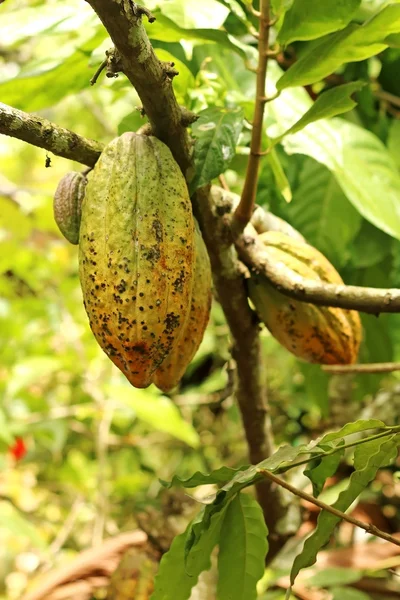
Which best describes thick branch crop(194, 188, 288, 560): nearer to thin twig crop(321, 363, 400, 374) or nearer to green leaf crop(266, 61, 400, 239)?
thin twig crop(321, 363, 400, 374)

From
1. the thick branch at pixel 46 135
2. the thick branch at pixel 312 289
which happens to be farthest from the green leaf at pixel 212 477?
the thick branch at pixel 46 135

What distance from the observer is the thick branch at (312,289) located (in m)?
0.69

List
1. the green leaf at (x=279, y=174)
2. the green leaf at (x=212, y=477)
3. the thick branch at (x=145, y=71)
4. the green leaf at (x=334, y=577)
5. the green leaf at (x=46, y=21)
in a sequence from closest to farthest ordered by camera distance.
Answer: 1. the thick branch at (x=145, y=71)
2. the green leaf at (x=212, y=477)
3. the green leaf at (x=279, y=174)
4. the green leaf at (x=46, y=21)
5. the green leaf at (x=334, y=577)

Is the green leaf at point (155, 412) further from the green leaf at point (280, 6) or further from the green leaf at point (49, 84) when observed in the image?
the green leaf at point (280, 6)

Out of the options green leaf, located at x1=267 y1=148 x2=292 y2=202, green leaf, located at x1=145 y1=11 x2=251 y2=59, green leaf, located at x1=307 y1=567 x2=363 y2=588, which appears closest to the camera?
green leaf, located at x1=145 y1=11 x2=251 y2=59

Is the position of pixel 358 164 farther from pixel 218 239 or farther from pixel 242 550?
pixel 242 550

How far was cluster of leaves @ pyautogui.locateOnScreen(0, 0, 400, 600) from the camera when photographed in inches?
26.0

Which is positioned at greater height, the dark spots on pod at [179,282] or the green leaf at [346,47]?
the green leaf at [346,47]

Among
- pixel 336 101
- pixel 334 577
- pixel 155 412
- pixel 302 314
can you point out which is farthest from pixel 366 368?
pixel 155 412

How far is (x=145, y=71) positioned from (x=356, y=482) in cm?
41

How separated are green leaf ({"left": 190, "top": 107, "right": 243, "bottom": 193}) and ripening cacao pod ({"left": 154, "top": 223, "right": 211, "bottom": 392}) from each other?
7 centimetres

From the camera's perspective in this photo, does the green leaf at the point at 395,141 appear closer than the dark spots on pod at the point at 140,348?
No

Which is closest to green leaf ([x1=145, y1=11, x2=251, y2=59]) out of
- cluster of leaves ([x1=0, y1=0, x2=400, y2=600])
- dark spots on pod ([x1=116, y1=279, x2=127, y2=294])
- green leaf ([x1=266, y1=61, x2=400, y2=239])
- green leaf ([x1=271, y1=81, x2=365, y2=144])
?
cluster of leaves ([x1=0, y1=0, x2=400, y2=600])

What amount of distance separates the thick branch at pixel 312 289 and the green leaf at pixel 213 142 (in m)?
0.15
